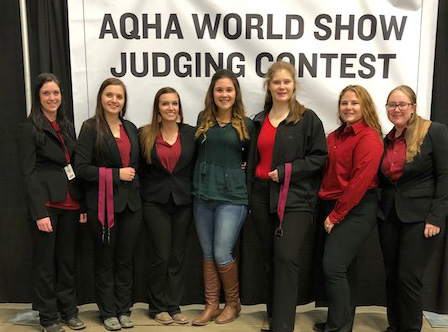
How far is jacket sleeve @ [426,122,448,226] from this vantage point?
2.31 m

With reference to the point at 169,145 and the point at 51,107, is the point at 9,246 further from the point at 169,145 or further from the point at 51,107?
the point at 169,145

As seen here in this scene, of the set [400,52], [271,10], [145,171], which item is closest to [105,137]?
[145,171]

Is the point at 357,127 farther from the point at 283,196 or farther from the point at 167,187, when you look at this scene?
the point at 167,187

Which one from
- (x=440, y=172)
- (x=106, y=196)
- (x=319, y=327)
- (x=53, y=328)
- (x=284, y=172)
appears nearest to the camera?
(x=440, y=172)

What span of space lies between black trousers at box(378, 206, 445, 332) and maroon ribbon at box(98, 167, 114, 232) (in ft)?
5.07

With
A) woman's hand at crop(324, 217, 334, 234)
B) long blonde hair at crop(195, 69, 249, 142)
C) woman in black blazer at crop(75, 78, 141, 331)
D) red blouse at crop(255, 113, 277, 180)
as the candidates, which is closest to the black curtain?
woman's hand at crop(324, 217, 334, 234)

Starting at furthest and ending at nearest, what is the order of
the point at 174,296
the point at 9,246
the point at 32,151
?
the point at 9,246
the point at 174,296
the point at 32,151

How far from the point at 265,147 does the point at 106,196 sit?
37.4 inches

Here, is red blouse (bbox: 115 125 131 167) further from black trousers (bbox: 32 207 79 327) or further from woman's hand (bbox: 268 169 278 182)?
woman's hand (bbox: 268 169 278 182)

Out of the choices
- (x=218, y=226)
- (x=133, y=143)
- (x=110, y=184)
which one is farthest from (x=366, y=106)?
(x=110, y=184)

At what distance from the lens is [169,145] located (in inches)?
102

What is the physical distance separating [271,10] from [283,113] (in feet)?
2.49

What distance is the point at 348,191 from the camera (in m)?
2.36

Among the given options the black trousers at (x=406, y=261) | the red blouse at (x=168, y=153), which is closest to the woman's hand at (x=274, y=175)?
the red blouse at (x=168, y=153)
